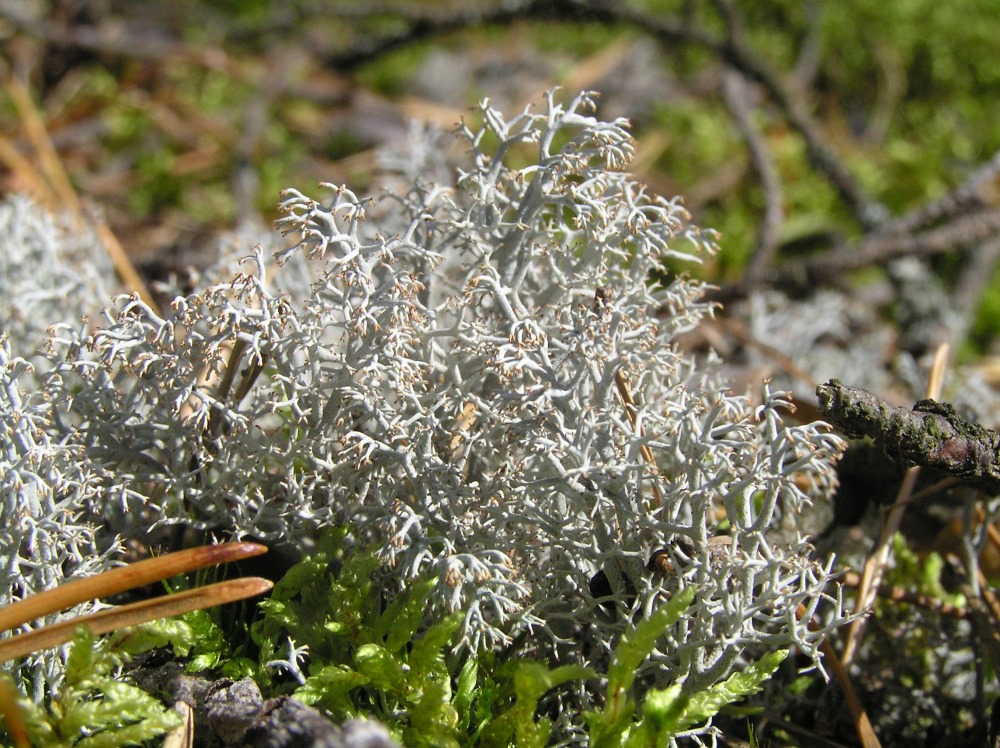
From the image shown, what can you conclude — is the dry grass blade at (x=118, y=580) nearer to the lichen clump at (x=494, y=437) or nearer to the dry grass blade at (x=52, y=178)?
the lichen clump at (x=494, y=437)

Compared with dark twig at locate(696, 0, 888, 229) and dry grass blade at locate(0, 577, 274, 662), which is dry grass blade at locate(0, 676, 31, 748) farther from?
dark twig at locate(696, 0, 888, 229)

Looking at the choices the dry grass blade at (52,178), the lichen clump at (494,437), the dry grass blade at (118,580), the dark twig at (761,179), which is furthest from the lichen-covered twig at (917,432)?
the dry grass blade at (52,178)

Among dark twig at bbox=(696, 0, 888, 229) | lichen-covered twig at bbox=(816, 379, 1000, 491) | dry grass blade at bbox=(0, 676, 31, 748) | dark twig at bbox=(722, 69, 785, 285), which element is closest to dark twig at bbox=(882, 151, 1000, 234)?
dark twig at bbox=(696, 0, 888, 229)

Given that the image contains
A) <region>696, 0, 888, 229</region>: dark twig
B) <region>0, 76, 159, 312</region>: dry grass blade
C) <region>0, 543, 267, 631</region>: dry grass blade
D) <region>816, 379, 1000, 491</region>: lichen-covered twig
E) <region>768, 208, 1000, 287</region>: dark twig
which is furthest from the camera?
<region>696, 0, 888, 229</region>: dark twig

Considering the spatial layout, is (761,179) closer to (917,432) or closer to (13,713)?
(917,432)

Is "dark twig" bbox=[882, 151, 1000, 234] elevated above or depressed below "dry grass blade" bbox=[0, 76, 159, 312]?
above

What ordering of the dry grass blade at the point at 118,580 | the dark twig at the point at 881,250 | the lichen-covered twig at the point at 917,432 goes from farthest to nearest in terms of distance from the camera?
the dark twig at the point at 881,250 < the lichen-covered twig at the point at 917,432 < the dry grass blade at the point at 118,580
